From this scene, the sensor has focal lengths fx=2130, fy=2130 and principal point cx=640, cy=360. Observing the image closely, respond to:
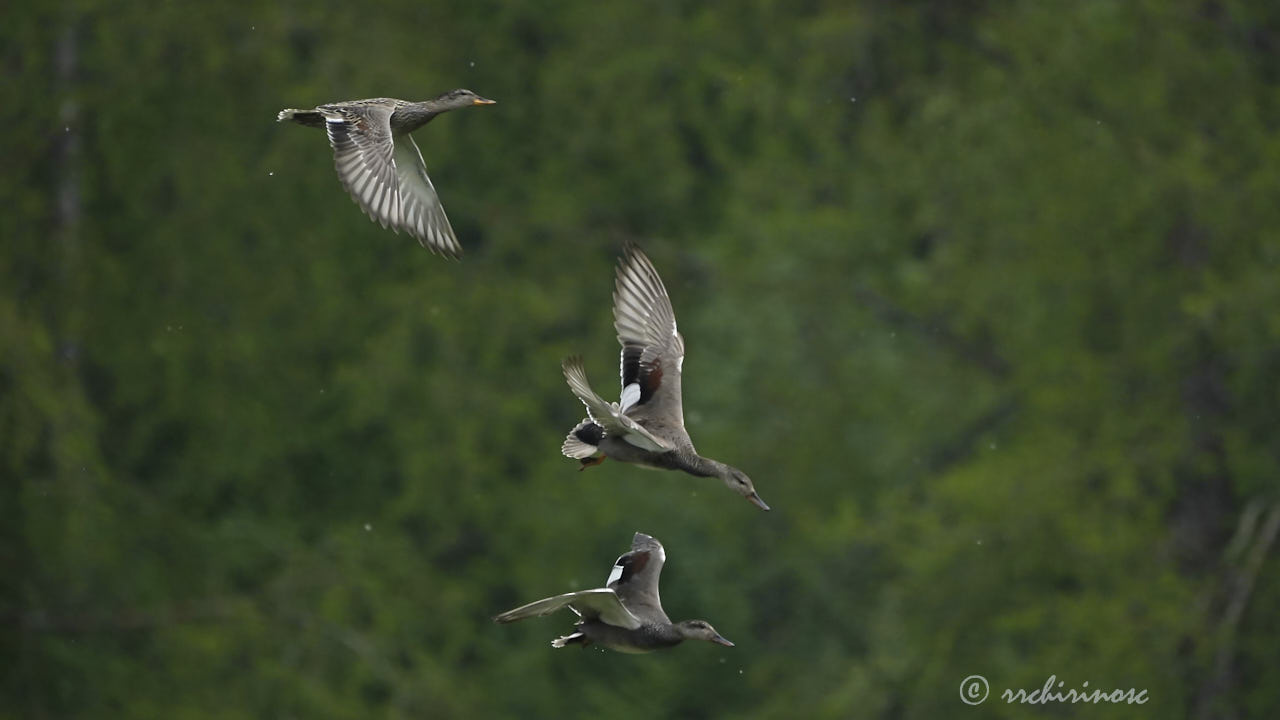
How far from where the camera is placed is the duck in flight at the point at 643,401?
34.0 feet

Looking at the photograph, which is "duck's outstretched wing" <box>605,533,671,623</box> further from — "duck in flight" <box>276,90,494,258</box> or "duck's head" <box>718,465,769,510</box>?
"duck in flight" <box>276,90,494,258</box>

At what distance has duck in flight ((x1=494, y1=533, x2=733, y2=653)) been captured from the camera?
10188 millimetres

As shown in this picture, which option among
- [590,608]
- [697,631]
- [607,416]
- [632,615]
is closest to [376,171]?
[607,416]

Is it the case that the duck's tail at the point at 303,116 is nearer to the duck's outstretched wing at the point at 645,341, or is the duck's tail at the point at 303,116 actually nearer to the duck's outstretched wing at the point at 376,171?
the duck's outstretched wing at the point at 376,171

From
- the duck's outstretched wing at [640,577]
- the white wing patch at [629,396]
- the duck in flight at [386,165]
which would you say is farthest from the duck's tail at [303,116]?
the duck's outstretched wing at [640,577]

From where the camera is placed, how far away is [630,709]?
22.2m

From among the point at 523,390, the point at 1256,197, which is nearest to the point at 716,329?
the point at 523,390

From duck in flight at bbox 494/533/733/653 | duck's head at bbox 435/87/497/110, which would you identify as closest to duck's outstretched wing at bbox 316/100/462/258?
duck's head at bbox 435/87/497/110

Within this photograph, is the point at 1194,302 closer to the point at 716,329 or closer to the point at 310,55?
the point at 716,329

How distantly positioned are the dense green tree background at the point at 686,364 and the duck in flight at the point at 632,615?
8567mm

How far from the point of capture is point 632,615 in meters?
10.3

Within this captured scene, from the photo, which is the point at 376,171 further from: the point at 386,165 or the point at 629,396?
the point at 629,396

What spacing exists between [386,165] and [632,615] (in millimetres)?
2981

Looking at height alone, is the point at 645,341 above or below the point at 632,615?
above
